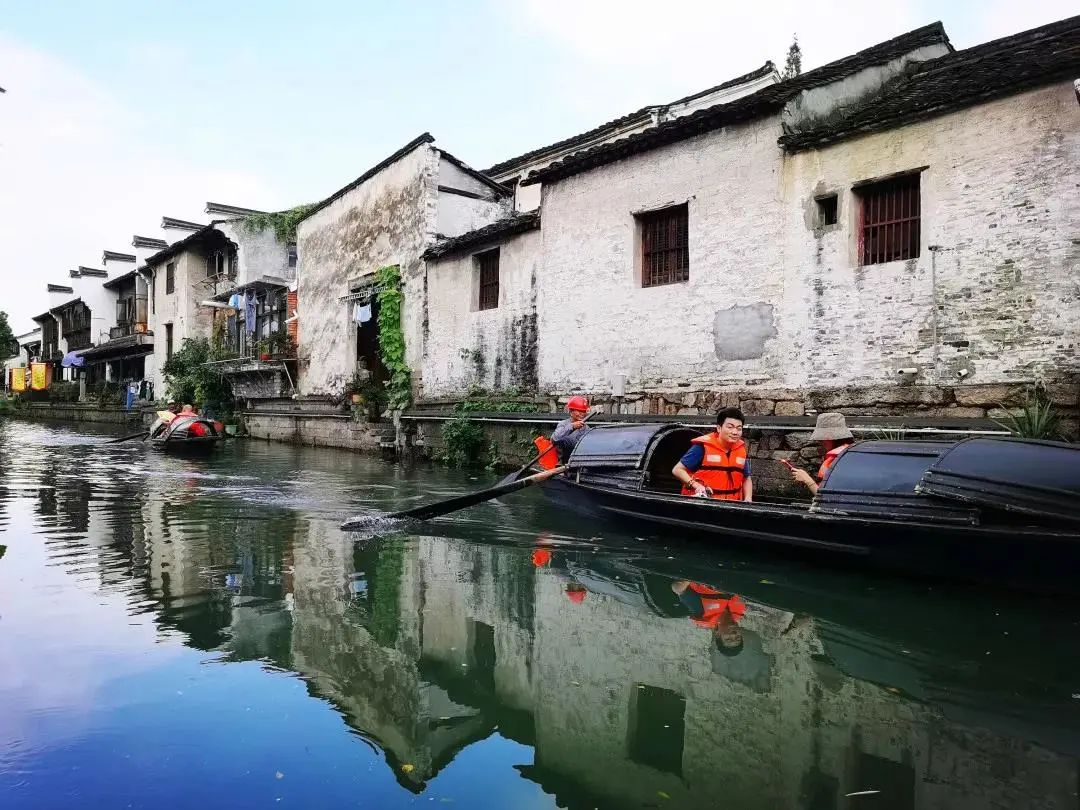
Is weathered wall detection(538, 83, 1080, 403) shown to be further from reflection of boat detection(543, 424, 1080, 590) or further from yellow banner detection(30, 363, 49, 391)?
yellow banner detection(30, 363, 49, 391)

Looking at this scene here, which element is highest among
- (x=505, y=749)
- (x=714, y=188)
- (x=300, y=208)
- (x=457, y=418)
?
(x=300, y=208)

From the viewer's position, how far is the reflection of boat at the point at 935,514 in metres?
5.14

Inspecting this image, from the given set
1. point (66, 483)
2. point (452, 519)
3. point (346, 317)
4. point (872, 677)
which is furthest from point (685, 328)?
→ point (346, 317)

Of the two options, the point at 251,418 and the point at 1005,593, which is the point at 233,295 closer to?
the point at 251,418

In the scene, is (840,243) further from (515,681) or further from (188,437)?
(188,437)

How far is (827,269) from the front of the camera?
10.0 meters

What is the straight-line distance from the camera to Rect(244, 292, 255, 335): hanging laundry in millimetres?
27812

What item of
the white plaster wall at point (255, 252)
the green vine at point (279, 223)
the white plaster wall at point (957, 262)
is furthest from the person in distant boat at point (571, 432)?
the white plaster wall at point (255, 252)

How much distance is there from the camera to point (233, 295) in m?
28.0

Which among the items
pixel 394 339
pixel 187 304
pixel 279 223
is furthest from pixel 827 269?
pixel 187 304

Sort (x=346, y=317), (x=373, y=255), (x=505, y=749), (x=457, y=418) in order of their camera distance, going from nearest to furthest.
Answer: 1. (x=505, y=749)
2. (x=457, y=418)
3. (x=373, y=255)
4. (x=346, y=317)

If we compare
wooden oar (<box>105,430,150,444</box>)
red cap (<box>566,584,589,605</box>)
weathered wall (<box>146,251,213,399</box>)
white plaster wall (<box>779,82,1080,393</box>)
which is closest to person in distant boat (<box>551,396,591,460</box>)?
white plaster wall (<box>779,82,1080,393</box>)

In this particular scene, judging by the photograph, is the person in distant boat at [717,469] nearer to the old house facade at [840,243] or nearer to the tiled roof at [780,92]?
the old house facade at [840,243]

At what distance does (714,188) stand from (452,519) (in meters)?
6.30
